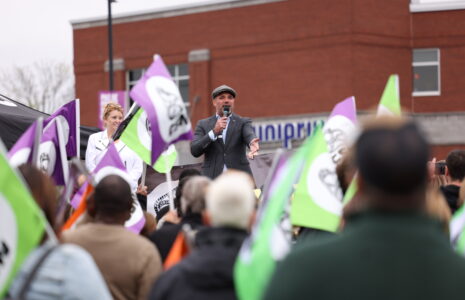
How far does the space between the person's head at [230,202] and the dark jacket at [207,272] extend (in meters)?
0.06

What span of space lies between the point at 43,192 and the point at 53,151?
264 cm

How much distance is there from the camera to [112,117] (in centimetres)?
967

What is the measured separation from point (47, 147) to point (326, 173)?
2415 millimetres

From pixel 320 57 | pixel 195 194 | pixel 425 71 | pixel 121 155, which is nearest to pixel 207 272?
pixel 195 194

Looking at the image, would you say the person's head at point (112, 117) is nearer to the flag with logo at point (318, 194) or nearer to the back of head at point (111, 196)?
the flag with logo at point (318, 194)

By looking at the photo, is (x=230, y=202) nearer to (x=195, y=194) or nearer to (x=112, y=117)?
(x=195, y=194)

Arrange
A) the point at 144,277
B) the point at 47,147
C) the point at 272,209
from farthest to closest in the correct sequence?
the point at 47,147
the point at 144,277
the point at 272,209

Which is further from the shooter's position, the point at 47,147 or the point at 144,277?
the point at 47,147

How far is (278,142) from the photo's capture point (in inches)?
1521

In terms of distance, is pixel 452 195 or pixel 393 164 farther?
pixel 452 195

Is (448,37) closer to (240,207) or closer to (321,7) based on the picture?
(321,7)

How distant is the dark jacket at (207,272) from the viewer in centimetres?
395

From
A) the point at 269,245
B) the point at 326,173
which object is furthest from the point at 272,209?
the point at 326,173

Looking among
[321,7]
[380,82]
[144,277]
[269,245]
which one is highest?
[321,7]
